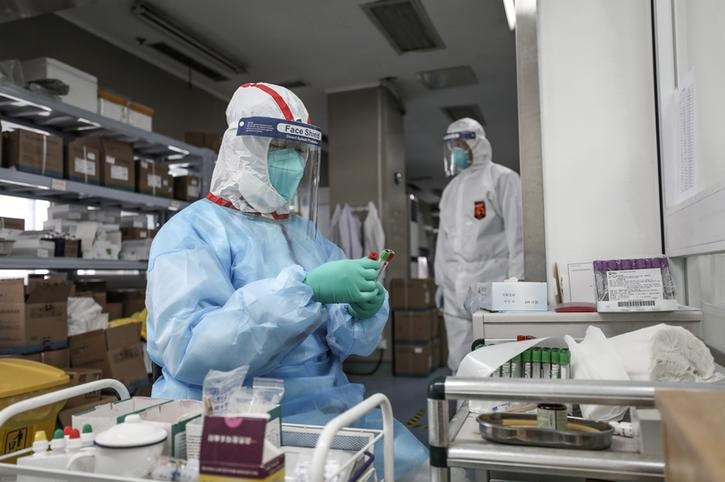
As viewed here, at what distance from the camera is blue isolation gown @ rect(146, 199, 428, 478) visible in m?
1.29

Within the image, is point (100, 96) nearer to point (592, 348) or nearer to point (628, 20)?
point (628, 20)

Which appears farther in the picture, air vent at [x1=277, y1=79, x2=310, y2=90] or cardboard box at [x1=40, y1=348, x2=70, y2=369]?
air vent at [x1=277, y1=79, x2=310, y2=90]

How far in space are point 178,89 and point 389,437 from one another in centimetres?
515

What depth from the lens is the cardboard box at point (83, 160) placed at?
3131 millimetres

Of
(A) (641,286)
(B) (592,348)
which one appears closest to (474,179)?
(A) (641,286)

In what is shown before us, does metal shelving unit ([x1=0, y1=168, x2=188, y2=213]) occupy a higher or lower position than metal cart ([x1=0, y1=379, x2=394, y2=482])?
higher

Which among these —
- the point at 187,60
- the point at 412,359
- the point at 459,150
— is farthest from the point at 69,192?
the point at 412,359

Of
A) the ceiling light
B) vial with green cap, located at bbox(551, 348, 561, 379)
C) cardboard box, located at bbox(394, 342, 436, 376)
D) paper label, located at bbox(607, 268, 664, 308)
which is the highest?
the ceiling light

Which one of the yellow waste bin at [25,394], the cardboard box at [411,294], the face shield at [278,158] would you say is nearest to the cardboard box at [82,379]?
the yellow waste bin at [25,394]

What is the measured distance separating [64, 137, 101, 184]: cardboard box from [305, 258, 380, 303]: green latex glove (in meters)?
2.37

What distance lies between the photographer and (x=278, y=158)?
5.60ft

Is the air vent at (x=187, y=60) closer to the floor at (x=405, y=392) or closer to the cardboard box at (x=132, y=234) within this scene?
the cardboard box at (x=132, y=234)

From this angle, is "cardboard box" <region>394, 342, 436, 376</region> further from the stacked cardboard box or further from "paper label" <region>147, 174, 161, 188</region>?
"paper label" <region>147, 174, 161, 188</region>

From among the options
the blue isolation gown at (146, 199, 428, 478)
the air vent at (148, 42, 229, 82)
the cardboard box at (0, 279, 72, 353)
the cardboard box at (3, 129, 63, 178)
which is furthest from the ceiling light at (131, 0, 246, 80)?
the blue isolation gown at (146, 199, 428, 478)
